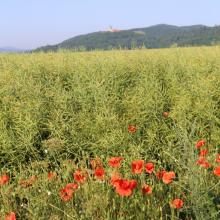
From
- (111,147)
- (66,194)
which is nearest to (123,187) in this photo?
(66,194)

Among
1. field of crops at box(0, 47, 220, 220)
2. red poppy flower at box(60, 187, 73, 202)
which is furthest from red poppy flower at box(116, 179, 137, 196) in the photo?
red poppy flower at box(60, 187, 73, 202)

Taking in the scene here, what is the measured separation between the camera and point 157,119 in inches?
236

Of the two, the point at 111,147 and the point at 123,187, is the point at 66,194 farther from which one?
the point at 111,147

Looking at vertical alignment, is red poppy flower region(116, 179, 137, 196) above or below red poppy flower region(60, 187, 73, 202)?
above

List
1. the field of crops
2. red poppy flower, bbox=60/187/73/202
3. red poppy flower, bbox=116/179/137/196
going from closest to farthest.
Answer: red poppy flower, bbox=116/179/137/196, red poppy flower, bbox=60/187/73/202, the field of crops

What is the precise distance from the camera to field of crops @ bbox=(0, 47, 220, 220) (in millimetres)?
3469

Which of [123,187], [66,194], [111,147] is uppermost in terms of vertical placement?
[123,187]

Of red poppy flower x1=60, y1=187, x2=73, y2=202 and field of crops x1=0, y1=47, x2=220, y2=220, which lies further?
field of crops x1=0, y1=47, x2=220, y2=220

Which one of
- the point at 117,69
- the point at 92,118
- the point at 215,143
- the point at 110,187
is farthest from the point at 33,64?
the point at 110,187

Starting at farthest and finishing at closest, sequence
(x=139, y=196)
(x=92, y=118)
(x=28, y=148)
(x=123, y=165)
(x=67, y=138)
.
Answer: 1. (x=92, y=118)
2. (x=67, y=138)
3. (x=28, y=148)
4. (x=123, y=165)
5. (x=139, y=196)

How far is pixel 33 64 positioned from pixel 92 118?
366 cm

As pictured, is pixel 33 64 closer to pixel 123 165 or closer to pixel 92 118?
pixel 92 118

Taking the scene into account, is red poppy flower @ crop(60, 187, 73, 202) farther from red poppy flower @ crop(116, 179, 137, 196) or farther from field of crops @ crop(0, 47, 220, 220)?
red poppy flower @ crop(116, 179, 137, 196)

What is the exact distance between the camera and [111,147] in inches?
198
